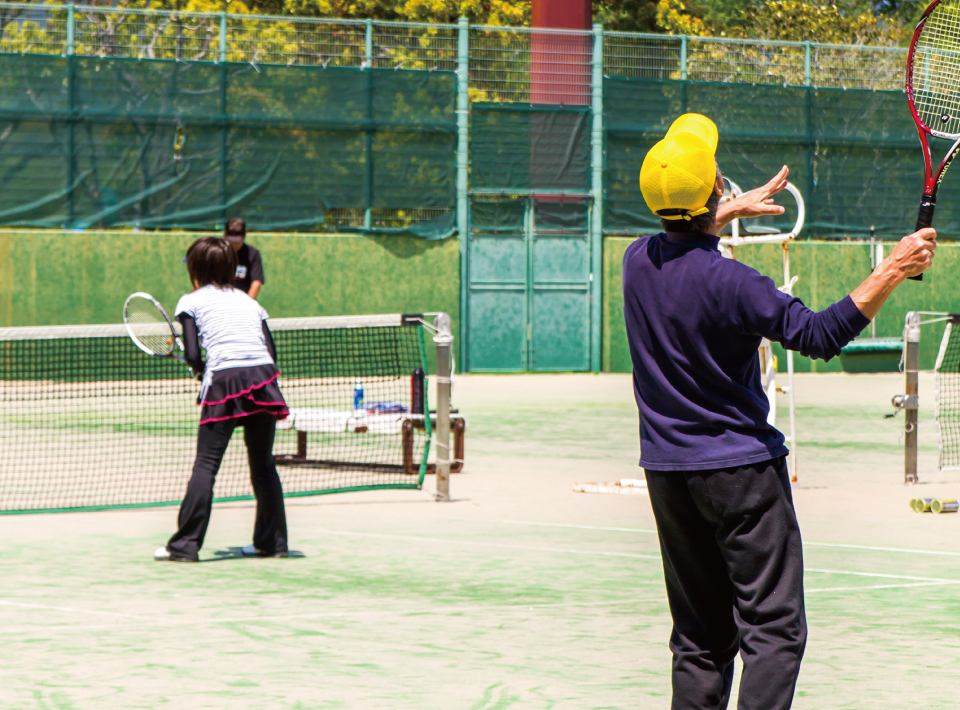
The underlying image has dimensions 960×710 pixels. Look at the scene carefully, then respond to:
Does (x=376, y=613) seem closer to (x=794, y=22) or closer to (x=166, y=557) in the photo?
(x=166, y=557)

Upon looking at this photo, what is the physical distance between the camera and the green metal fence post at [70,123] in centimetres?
1825

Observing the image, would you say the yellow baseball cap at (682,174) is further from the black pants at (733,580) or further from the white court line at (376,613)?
the white court line at (376,613)

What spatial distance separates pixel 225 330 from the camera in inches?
251

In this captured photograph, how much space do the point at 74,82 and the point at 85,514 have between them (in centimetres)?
1184

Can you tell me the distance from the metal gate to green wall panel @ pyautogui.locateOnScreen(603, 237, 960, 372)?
1.34ft

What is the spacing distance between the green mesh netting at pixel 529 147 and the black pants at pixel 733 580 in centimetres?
1687

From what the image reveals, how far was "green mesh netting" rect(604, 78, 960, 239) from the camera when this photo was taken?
20344mm

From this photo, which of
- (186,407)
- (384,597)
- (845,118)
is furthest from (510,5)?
(384,597)

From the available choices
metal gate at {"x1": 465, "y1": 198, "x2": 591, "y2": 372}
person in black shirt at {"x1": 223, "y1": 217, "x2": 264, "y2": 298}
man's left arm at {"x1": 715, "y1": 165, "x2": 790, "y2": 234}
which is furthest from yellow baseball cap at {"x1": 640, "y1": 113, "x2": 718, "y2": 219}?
metal gate at {"x1": 465, "y1": 198, "x2": 591, "y2": 372}

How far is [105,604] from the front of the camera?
17.9ft

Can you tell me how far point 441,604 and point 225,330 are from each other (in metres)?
1.76

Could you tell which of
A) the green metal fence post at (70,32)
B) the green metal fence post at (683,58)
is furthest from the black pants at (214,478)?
the green metal fence post at (683,58)

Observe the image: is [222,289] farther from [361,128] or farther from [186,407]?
[361,128]

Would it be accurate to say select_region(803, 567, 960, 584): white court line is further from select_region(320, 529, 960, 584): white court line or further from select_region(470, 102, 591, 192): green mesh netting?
select_region(470, 102, 591, 192): green mesh netting
